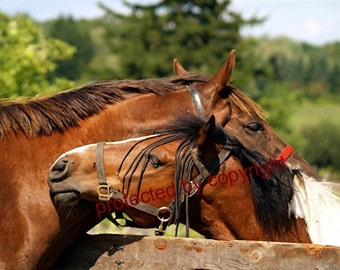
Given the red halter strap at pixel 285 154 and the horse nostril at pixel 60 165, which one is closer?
the horse nostril at pixel 60 165

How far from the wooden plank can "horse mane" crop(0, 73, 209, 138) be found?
77 cm

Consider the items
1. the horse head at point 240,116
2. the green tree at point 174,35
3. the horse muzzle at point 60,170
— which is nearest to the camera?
the horse muzzle at point 60,170

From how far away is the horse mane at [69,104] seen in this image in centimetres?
364

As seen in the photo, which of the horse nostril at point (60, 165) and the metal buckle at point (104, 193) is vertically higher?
the horse nostril at point (60, 165)

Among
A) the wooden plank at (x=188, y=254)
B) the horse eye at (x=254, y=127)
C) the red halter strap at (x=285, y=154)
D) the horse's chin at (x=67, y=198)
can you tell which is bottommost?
the wooden plank at (x=188, y=254)

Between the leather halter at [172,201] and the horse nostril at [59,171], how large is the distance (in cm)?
18

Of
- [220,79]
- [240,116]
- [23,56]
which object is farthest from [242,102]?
[23,56]

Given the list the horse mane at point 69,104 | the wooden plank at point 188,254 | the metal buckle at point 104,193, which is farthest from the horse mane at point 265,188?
the wooden plank at point 188,254

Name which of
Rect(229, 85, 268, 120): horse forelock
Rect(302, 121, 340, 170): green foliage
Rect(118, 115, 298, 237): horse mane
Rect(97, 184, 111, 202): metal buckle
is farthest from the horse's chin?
Rect(302, 121, 340, 170): green foliage

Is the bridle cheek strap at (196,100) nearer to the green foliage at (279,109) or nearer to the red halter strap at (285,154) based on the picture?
the red halter strap at (285,154)

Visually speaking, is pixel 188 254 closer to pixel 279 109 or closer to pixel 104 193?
pixel 104 193

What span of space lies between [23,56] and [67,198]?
7.92 meters

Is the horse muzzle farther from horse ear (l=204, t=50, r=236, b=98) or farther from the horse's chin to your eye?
horse ear (l=204, t=50, r=236, b=98)

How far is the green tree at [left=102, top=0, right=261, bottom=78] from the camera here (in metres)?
34.5
